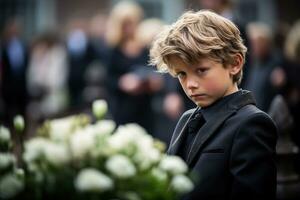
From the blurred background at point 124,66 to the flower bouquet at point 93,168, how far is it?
1.69m

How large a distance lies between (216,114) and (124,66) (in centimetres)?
650

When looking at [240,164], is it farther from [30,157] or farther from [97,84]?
[97,84]

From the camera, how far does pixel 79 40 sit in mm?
16000

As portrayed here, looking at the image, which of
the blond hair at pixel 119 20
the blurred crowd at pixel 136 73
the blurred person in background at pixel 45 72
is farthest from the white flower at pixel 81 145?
the blurred person in background at pixel 45 72

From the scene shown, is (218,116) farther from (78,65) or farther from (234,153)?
(78,65)

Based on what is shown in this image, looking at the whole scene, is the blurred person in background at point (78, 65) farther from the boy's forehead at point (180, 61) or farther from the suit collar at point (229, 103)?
the boy's forehead at point (180, 61)

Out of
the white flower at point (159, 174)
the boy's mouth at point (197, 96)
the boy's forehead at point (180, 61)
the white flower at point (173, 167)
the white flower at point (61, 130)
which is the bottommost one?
the boy's mouth at point (197, 96)

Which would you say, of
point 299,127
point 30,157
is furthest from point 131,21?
point 30,157


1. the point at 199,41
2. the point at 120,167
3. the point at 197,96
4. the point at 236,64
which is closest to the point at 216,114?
the point at 197,96

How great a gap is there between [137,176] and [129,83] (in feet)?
23.5

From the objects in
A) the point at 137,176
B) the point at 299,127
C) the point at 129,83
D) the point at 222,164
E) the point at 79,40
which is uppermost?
the point at 137,176

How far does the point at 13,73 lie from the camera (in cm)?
1530

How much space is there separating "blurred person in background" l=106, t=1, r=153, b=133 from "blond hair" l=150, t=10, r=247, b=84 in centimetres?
619

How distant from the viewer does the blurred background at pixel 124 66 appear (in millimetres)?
7562
